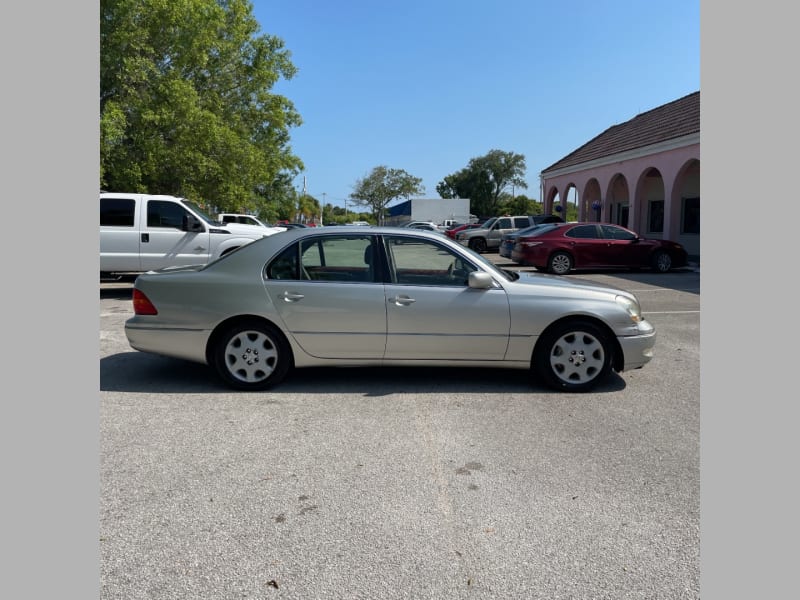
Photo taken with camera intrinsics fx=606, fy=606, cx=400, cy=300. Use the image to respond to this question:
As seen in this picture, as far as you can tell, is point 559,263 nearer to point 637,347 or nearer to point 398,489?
point 637,347

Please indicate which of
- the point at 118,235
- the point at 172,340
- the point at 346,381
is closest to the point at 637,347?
the point at 346,381

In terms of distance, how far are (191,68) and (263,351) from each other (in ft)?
73.3

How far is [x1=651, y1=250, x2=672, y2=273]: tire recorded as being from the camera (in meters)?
17.8

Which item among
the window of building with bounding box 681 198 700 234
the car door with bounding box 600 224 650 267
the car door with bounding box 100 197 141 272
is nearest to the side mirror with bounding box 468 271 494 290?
the car door with bounding box 100 197 141 272

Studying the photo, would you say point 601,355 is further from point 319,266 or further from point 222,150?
point 222,150

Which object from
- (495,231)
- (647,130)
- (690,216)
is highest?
(647,130)

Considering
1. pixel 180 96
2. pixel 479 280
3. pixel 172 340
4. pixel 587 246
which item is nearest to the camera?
pixel 479 280

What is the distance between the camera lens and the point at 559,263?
671 inches

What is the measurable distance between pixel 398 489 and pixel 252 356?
2.40 metres

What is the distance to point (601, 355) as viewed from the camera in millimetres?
5555

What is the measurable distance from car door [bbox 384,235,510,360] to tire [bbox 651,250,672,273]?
14.0 m

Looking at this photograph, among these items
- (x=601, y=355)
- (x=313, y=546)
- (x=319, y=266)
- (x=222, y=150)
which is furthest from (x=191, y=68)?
(x=313, y=546)

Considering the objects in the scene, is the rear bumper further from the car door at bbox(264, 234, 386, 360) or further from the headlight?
the headlight

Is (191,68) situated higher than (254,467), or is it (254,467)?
(191,68)
